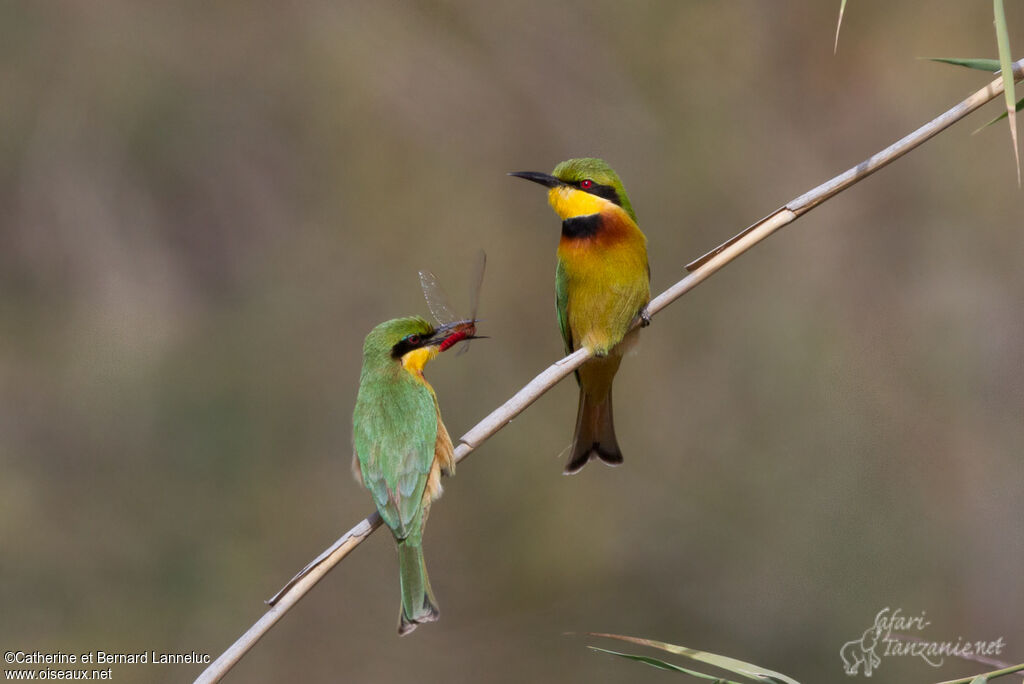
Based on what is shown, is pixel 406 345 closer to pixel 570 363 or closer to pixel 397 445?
pixel 397 445

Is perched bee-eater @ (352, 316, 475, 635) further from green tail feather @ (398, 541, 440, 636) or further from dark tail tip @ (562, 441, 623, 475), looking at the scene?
dark tail tip @ (562, 441, 623, 475)

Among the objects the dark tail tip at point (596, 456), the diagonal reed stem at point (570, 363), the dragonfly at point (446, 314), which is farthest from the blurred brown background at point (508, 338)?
the diagonal reed stem at point (570, 363)

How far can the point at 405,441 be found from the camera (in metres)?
2.59

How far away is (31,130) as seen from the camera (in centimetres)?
539

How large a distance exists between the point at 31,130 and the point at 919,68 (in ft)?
14.2

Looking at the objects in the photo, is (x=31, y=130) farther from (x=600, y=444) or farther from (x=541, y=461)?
(x=600, y=444)

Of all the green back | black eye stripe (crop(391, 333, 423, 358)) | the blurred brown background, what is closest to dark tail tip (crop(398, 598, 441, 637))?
the green back

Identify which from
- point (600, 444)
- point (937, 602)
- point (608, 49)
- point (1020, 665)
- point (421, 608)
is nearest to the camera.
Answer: point (1020, 665)

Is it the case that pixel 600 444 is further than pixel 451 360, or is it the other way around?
pixel 451 360

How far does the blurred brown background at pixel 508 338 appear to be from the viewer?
512 cm

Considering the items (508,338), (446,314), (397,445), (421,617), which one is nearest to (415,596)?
(421,617)

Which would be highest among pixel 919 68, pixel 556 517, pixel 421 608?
pixel 919 68

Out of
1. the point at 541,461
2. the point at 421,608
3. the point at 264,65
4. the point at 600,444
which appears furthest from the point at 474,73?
the point at 421,608

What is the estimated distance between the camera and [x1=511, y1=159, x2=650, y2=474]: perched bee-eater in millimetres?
3059
